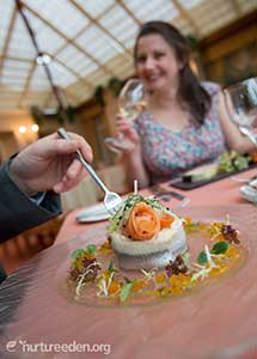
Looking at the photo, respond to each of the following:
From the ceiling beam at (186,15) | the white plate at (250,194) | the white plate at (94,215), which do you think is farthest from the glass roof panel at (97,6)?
the white plate at (250,194)

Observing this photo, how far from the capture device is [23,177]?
544mm

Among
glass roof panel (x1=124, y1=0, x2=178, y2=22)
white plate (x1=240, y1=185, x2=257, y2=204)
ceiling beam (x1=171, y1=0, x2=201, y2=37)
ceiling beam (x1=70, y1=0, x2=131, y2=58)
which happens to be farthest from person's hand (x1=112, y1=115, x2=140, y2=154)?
ceiling beam (x1=171, y1=0, x2=201, y2=37)

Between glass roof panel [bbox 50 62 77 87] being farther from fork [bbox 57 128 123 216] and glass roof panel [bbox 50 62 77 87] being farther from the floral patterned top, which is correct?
fork [bbox 57 128 123 216]

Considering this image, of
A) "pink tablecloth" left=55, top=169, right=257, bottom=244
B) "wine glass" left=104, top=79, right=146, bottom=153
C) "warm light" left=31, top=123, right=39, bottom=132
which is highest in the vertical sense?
"warm light" left=31, top=123, right=39, bottom=132

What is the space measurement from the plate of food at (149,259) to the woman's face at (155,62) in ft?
2.64

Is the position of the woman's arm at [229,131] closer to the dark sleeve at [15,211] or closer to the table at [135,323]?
the dark sleeve at [15,211]

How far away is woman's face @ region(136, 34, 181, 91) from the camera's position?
115 cm

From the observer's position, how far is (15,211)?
521 millimetres

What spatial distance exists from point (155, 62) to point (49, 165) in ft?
2.38

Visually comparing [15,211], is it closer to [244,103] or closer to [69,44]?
[244,103]

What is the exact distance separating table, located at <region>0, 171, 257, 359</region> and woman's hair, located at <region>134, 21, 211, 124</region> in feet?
3.06

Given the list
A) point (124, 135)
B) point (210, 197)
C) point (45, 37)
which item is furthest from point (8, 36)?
point (210, 197)

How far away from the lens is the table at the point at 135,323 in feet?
0.62

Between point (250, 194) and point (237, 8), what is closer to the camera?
point (250, 194)
